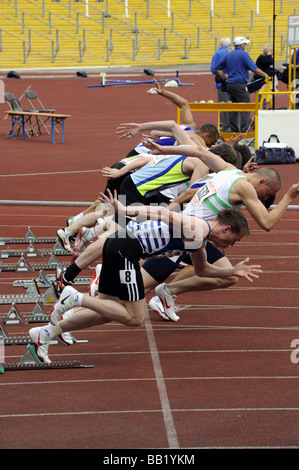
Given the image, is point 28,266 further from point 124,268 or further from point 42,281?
point 124,268

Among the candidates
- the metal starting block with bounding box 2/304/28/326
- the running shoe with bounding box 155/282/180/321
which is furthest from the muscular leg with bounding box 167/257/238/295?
the metal starting block with bounding box 2/304/28/326

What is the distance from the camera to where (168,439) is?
5.93 metres

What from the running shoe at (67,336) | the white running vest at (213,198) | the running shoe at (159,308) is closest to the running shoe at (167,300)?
the running shoe at (159,308)

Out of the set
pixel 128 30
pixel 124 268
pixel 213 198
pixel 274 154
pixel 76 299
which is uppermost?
pixel 128 30

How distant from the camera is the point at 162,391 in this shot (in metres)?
6.92

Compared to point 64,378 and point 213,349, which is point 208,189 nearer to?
point 213,349

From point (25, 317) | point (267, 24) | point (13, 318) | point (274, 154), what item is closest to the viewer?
point (13, 318)

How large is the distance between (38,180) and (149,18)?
34.7 metres

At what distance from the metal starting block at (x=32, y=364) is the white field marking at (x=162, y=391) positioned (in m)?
0.56

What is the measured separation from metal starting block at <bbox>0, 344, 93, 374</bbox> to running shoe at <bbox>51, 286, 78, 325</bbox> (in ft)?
0.98

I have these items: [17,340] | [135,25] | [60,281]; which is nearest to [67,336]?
[17,340]

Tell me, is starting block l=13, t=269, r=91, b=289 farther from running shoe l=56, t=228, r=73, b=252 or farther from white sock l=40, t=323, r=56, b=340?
white sock l=40, t=323, r=56, b=340

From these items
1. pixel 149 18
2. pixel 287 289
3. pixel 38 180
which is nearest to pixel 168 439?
pixel 287 289

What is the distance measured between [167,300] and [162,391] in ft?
A: 6.38
